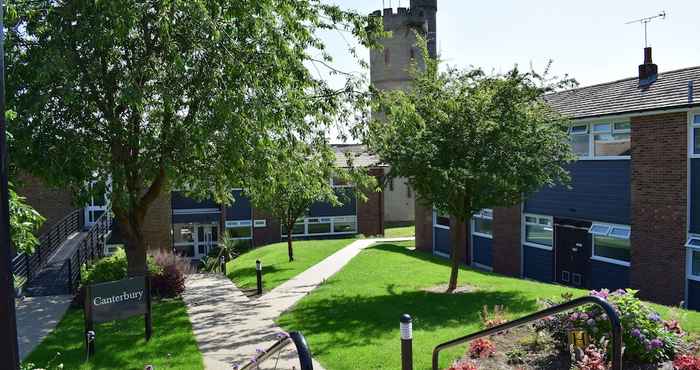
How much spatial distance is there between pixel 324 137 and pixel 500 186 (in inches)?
159

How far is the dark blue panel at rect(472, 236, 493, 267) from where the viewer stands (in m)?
23.1

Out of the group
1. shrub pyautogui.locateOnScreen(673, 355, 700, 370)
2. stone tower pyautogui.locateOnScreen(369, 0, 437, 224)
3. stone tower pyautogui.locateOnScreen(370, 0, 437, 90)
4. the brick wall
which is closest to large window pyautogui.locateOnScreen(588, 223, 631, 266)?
shrub pyautogui.locateOnScreen(673, 355, 700, 370)

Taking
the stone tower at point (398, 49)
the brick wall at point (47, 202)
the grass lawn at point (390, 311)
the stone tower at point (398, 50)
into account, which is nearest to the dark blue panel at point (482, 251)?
the grass lawn at point (390, 311)

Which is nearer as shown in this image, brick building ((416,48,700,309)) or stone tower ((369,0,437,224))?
brick building ((416,48,700,309))

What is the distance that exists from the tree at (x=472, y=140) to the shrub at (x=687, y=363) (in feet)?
19.4

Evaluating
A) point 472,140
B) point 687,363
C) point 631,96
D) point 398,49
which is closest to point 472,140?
point 472,140

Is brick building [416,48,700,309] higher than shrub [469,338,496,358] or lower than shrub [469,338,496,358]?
higher

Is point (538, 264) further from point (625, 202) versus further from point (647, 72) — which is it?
point (647, 72)

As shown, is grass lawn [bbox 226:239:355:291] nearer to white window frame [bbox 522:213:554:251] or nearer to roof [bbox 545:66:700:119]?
white window frame [bbox 522:213:554:251]

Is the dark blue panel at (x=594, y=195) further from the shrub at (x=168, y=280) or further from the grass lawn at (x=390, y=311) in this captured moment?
the shrub at (x=168, y=280)

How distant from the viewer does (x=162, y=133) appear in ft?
36.4

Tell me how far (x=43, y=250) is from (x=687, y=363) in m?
17.2

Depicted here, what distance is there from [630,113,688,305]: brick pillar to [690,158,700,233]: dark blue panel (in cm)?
16

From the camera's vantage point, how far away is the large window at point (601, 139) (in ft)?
54.6
